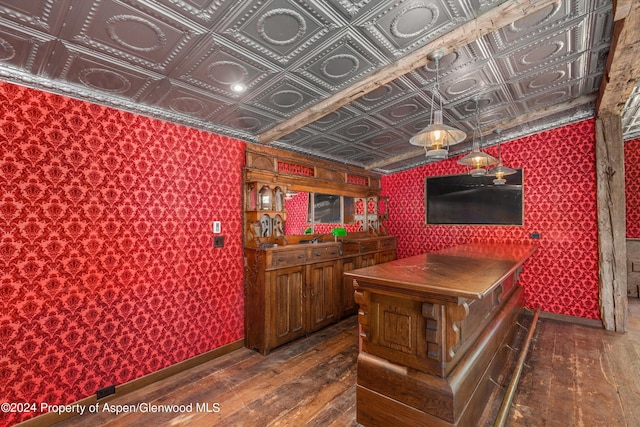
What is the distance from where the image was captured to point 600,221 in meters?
4.23

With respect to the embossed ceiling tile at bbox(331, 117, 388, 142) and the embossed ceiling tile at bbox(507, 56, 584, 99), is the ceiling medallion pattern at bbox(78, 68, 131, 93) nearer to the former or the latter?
the embossed ceiling tile at bbox(331, 117, 388, 142)

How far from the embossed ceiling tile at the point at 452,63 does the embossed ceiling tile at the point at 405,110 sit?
31 cm

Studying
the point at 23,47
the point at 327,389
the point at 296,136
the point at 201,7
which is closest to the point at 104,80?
the point at 23,47

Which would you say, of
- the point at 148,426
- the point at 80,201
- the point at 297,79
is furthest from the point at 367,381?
the point at 80,201

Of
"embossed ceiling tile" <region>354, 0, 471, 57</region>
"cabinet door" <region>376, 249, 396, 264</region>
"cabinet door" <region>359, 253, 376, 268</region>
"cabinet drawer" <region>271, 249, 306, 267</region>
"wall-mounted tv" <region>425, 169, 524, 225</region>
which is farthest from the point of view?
"cabinet door" <region>376, 249, 396, 264</region>

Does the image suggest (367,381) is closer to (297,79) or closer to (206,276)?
(206,276)

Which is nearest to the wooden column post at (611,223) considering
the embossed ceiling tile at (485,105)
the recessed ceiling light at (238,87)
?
the embossed ceiling tile at (485,105)

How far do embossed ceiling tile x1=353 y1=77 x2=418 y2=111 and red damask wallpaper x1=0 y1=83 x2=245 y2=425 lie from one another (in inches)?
69.0

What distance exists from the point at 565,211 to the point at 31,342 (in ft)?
22.1

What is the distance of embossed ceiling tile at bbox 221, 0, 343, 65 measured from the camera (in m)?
1.81

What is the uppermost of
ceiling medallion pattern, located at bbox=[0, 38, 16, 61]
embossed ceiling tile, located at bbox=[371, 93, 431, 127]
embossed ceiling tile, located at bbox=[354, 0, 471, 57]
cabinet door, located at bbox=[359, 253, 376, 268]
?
embossed ceiling tile, located at bbox=[354, 0, 471, 57]

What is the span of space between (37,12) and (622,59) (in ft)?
14.8

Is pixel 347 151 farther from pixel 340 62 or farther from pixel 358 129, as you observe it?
pixel 340 62

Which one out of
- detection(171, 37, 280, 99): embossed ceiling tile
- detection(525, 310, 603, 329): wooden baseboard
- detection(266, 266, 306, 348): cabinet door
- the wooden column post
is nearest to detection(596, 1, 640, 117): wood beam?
the wooden column post
